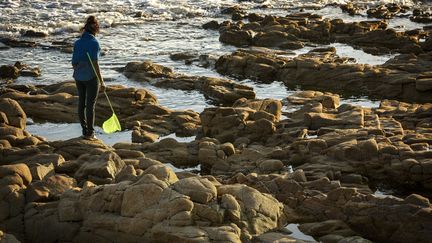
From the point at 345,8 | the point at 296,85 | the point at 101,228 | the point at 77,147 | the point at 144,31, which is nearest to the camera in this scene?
the point at 101,228

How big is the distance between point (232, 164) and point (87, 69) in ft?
12.2

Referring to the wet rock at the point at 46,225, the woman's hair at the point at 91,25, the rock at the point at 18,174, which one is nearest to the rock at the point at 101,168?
the rock at the point at 18,174

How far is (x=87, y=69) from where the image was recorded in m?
14.9

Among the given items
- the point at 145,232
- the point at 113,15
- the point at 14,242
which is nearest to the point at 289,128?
the point at 145,232

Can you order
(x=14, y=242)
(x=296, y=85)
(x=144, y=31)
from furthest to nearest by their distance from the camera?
(x=144, y=31), (x=296, y=85), (x=14, y=242)

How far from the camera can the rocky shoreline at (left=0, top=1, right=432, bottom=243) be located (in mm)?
10750

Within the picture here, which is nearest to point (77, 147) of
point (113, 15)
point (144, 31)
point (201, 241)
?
point (201, 241)

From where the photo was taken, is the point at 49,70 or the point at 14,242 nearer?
the point at 14,242

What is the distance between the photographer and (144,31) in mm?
36812

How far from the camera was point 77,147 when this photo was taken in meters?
14.9

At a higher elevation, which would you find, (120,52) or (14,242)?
(14,242)

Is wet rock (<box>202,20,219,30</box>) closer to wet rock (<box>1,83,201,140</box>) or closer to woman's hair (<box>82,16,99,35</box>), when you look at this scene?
wet rock (<box>1,83,201,140</box>)

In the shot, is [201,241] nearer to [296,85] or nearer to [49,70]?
[296,85]

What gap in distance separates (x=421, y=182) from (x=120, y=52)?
1931 centimetres
